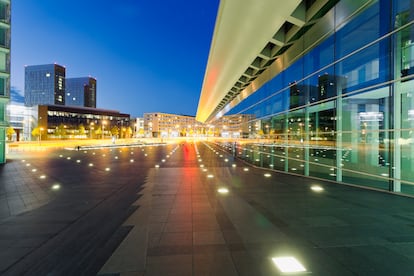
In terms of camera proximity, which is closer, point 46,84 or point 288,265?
point 288,265

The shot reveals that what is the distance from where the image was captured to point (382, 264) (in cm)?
329

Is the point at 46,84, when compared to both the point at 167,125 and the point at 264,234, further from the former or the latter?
the point at 264,234

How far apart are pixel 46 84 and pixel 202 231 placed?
20019cm

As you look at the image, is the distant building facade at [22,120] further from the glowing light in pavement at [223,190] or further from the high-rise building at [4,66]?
the glowing light in pavement at [223,190]

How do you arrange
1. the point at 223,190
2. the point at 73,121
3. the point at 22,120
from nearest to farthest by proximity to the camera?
the point at 223,190
the point at 22,120
the point at 73,121

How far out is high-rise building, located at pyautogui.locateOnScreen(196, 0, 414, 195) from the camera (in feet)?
24.2

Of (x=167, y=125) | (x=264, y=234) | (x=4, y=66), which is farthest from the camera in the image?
(x=167, y=125)

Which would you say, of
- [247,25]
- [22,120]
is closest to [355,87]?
[247,25]

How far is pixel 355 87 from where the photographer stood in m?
9.22

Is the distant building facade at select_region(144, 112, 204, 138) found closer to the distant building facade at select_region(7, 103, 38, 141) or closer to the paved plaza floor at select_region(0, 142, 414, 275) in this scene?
the distant building facade at select_region(7, 103, 38, 141)

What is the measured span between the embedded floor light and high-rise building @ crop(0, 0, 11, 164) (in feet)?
67.2

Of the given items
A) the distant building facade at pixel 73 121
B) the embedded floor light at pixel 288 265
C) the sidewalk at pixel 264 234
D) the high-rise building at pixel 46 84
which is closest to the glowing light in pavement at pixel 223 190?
the sidewalk at pixel 264 234

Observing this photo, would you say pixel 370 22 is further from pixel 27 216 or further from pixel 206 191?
pixel 27 216

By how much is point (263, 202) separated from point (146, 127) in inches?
6640
